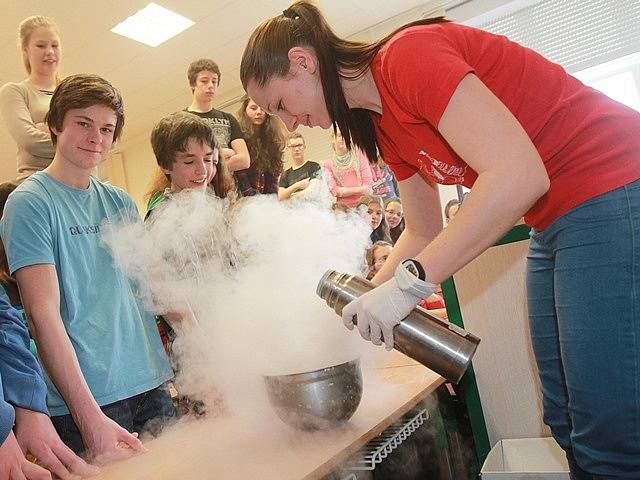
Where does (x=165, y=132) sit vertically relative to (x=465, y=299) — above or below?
above

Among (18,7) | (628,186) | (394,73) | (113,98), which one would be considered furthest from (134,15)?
(628,186)

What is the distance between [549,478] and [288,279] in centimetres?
89

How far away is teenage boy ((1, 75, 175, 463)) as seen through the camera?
1343 mm

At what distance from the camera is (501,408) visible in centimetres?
169

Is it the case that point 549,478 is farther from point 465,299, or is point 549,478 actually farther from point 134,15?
point 134,15

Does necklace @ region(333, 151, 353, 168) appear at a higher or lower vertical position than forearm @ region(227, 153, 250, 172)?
lower

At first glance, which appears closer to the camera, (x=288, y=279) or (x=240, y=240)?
(x=288, y=279)

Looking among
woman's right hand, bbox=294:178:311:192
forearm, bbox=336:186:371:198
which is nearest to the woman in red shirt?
woman's right hand, bbox=294:178:311:192

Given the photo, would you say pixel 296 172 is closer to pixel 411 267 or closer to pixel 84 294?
pixel 84 294

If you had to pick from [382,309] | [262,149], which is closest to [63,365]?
[382,309]

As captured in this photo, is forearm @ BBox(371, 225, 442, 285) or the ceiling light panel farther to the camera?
the ceiling light panel

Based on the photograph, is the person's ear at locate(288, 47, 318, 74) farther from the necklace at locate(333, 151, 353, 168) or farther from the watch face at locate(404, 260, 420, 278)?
the necklace at locate(333, 151, 353, 168)

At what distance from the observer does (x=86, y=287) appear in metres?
1.55

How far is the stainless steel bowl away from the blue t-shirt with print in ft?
2.14
